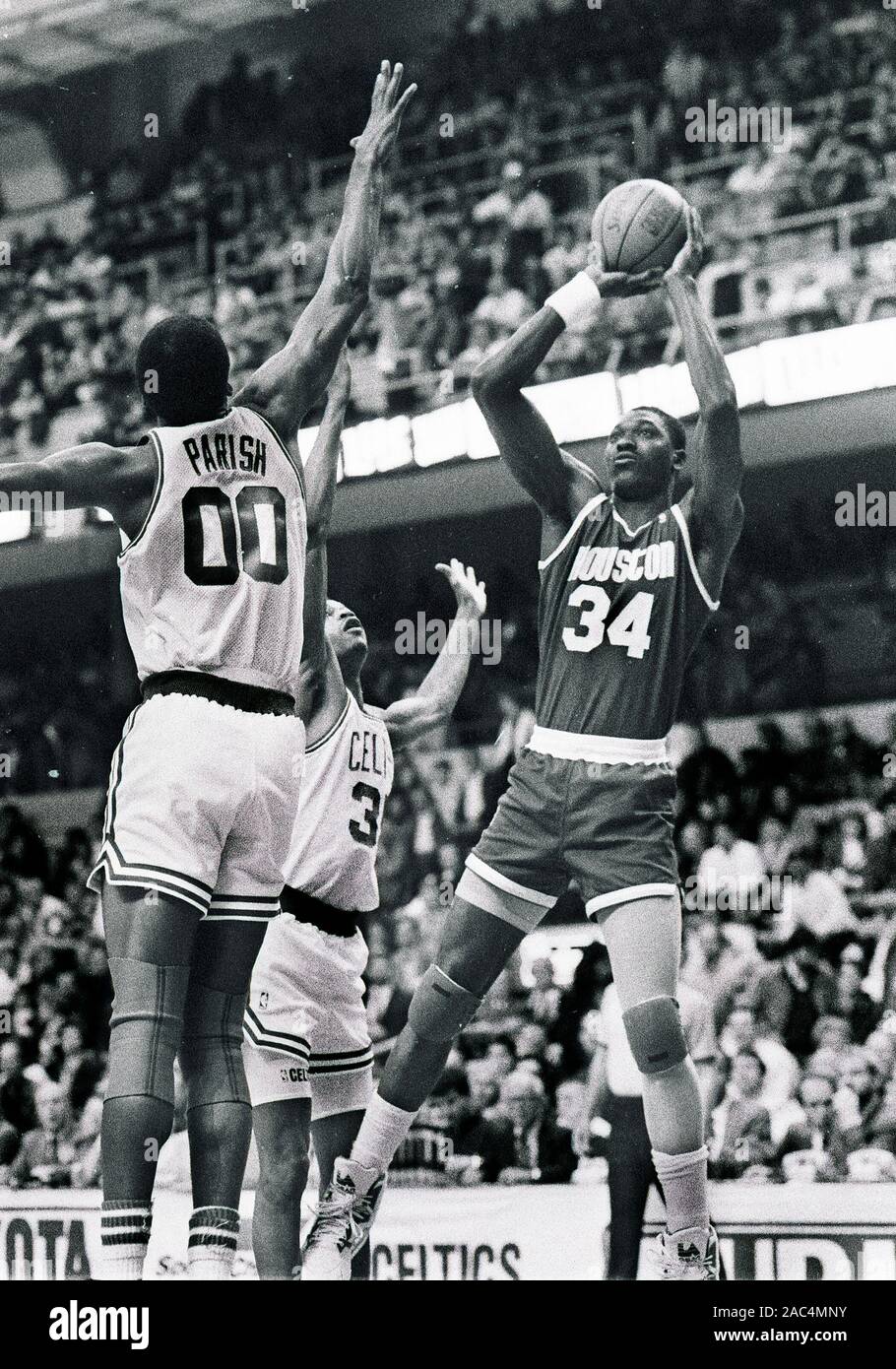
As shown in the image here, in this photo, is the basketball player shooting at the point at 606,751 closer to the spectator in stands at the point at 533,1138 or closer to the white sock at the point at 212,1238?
the white sock at the point at 212,1238

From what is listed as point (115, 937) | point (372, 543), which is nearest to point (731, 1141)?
point (372, 543)

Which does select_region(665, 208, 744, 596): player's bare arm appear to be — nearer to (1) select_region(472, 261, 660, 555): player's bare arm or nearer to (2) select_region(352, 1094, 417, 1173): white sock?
(1) select_region(472, 261, 660, 555): player's bare arm

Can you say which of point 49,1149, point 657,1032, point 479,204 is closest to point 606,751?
point 657,1032

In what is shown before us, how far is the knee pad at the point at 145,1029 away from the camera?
3.88m

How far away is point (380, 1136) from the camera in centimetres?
529

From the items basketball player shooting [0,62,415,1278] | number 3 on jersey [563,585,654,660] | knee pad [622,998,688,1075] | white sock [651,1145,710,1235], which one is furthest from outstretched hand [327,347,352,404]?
white sock [651,1145,710,1235]

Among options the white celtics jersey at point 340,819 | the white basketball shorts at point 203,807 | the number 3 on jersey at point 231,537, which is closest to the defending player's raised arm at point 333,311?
the number 3 on jersey at point 231,537

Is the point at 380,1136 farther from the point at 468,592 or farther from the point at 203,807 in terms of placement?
the point at 468,592

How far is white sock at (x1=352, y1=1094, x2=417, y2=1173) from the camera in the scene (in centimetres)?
529

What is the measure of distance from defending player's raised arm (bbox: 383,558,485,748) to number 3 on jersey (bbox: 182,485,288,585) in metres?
1.70

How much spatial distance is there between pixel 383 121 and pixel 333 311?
2.10ft

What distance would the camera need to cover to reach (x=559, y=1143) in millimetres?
6703

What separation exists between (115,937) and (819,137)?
681 cm
